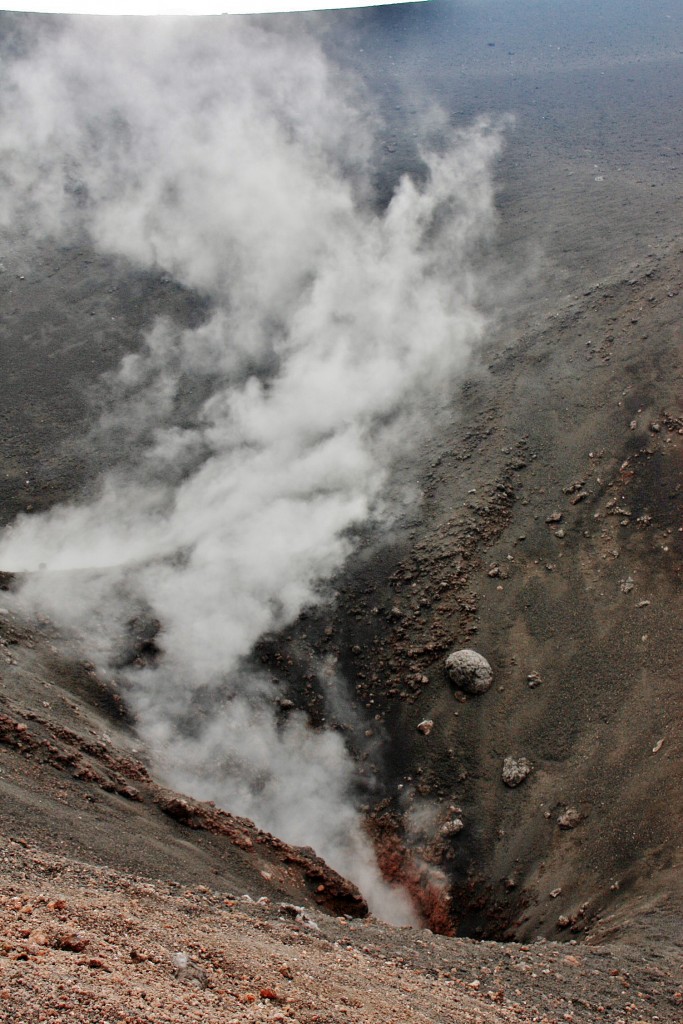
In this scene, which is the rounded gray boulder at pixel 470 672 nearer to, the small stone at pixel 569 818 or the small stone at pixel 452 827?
the small stone at pixel 452 827

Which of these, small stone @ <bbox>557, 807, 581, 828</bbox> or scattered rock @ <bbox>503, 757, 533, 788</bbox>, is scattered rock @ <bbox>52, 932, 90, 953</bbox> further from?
scattered rock @ <bbox>503, 757, 533, 788</bbox>

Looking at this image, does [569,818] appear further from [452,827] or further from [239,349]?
[239,349]

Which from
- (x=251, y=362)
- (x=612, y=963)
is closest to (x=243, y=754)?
(x=612, y=963)

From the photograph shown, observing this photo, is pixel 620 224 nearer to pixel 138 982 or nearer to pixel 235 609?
pixel 235 609

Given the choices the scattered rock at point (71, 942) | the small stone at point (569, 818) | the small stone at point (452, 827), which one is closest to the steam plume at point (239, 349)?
the small stone at point (452, 827)

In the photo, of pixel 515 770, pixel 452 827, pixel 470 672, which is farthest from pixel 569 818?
pixel 470 672

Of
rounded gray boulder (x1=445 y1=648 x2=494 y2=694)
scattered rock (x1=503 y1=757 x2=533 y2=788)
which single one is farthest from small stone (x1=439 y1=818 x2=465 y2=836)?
rounded gray boulder (x1=445 y1=648 x2=494 y2=694)
